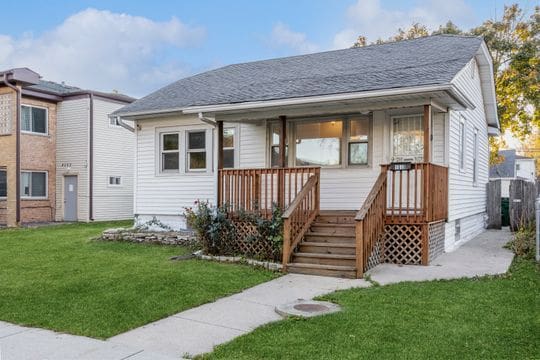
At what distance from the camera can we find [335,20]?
19.6 metres

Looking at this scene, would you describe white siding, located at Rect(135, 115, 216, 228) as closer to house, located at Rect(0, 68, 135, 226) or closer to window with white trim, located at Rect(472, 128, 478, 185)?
house, located at Rect(0, 68, 135, 226)

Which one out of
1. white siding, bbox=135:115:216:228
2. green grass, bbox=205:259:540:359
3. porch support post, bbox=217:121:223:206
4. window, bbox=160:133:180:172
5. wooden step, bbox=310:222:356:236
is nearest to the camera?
green grass, bbox=205:259:540:359

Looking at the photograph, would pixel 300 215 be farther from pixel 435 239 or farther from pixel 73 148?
pixel 73 148

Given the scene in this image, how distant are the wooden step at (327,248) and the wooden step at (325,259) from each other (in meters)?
0.23

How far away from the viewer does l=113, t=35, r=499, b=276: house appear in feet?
29.5

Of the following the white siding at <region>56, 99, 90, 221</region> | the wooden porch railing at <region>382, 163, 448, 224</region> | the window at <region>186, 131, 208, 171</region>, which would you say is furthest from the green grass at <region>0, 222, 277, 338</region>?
the white siding at <region>56, 99, 90, 221</region>

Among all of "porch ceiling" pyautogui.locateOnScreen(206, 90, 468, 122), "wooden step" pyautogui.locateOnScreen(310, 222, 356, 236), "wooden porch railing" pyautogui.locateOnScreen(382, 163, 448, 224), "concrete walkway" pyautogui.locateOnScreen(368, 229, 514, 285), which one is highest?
"porch ceiling" pyautogui.locateOnScreen(206, 90, 468, 122)

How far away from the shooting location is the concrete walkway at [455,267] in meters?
7.92

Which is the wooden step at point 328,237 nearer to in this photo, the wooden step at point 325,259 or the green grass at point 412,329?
the wooden step at point 325,259

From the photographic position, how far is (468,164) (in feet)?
43.5

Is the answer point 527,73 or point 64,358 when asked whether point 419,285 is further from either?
point 527,73

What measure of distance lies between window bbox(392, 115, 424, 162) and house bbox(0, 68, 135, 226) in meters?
13.7

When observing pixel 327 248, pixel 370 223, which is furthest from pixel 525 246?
pixel 327 248

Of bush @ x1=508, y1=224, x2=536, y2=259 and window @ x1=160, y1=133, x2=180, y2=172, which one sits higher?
window @ x1=160, y1=133, x2=180, y2=172
